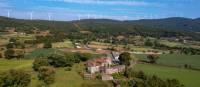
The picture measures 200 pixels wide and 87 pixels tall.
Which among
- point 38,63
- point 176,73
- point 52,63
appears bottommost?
point 176,73

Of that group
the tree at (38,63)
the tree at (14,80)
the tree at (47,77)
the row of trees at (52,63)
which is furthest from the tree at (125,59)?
the tree at (14,80)

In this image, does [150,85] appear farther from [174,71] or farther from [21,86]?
[174,71]

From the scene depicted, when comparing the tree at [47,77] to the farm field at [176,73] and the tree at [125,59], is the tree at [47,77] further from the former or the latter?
the tree at [125,59]

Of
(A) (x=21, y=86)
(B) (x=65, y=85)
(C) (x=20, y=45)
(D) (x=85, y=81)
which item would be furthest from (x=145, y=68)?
(C) (x=20, y=45)

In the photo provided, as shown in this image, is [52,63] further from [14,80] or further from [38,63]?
[14,80]

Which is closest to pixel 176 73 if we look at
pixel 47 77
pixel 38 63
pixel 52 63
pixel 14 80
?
pixel 52 63

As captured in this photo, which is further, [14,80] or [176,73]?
[176,73]

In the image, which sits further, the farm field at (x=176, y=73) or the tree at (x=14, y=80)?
the farm field at (x=176, y=73)

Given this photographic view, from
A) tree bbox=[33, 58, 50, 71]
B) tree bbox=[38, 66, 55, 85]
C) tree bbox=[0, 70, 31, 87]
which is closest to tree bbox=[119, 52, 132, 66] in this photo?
tree bbox=[33, 58, 50, 71]
